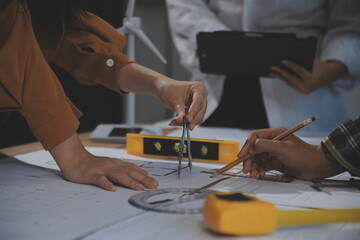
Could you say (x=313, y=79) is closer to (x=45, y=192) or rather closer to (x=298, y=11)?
(x=298, y=11)

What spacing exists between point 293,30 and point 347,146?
34.4 inches

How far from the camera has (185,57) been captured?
1711mm

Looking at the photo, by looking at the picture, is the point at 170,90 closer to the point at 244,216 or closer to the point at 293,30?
the point at 244,216

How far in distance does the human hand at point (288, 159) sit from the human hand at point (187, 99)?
12 cm

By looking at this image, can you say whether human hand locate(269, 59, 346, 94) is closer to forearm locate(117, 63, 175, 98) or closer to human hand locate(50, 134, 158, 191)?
forearm locate(117, 63, 175, 98)

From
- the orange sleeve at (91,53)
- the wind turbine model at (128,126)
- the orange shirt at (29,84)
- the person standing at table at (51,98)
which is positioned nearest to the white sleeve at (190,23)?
the wind turbine model at (128,126)

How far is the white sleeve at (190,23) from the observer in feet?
5.38

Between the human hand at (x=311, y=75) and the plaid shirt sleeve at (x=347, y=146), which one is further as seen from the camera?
the human hand at (x=311, y=75)

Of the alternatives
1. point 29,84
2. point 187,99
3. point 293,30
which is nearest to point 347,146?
point 187,99

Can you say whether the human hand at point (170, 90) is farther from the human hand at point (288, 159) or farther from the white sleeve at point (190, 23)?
the white sleeve at point (190, 23)

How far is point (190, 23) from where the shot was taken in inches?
65.6

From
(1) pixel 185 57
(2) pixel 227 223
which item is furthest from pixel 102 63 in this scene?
(2) pixel 227 223

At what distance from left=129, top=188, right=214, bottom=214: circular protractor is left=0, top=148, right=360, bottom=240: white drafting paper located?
1 centimetres

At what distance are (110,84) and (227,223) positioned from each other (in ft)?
2.38
